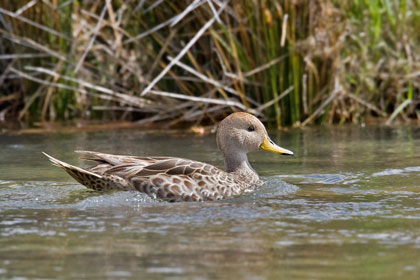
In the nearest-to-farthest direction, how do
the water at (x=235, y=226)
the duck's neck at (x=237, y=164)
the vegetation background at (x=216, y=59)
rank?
the water at (x=235, y=226)
the duck's neck at (x=237, y=164)
the vegetation background at (x=216, y=59)

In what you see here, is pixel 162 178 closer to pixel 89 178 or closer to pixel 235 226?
pixel 89 178

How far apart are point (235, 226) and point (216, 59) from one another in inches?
230

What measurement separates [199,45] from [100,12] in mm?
1463

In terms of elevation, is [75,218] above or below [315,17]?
below

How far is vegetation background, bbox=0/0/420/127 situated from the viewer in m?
10.5

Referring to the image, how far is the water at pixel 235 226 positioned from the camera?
436 cm

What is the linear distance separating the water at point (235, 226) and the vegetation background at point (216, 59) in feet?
6.49

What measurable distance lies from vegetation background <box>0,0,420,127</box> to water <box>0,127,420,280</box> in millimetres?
1977

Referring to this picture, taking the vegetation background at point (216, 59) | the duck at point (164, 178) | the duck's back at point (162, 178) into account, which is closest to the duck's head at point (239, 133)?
the duck at point (164, 178)

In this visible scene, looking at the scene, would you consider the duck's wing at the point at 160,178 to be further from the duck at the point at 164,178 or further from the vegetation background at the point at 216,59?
the vegetation background at the point at 216,59

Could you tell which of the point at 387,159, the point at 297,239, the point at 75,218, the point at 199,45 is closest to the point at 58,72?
the point at 199,45

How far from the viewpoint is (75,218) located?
18.8 feet

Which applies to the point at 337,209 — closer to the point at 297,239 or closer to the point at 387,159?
the point at 297,239

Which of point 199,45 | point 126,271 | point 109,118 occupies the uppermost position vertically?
point 199,45
